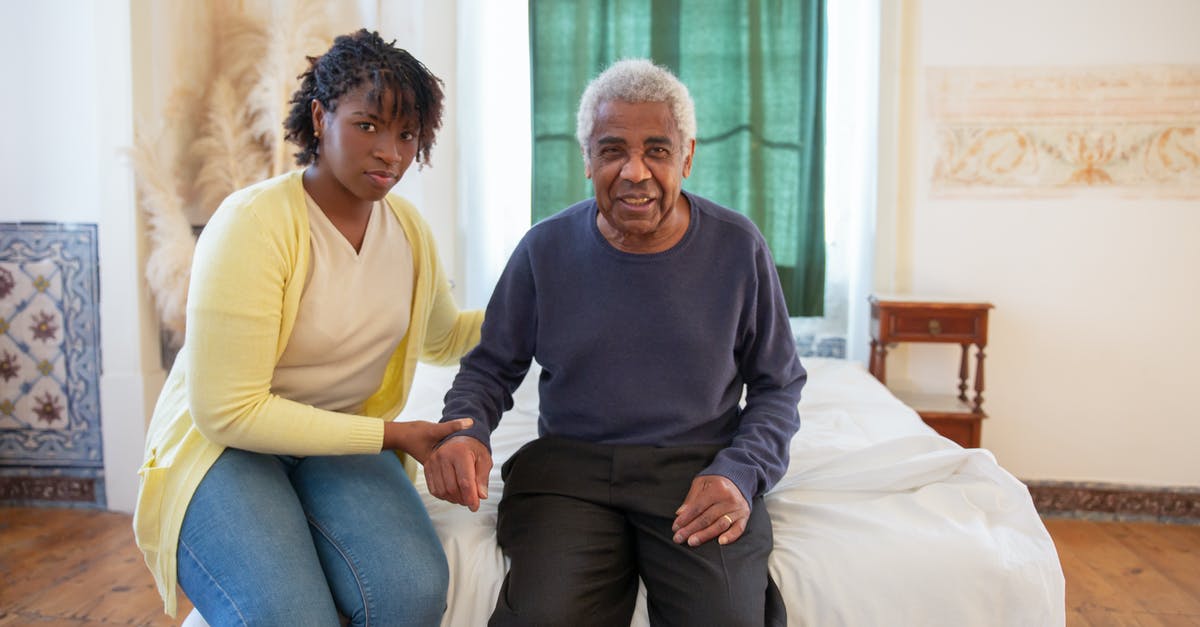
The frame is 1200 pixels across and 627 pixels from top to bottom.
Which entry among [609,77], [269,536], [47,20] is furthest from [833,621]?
[47,20]

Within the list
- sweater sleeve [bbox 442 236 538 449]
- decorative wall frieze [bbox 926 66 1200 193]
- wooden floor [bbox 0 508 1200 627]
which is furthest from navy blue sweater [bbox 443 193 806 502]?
decorative wall frieze [bbox 926 66 1200 193]

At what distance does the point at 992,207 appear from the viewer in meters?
3.17

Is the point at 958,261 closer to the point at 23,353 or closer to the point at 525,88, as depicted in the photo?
the point at 525,88

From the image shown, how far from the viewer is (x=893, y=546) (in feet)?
4.65

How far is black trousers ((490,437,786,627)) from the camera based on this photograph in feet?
4.21

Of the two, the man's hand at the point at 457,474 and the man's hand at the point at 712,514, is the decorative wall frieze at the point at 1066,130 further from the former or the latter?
the man's hand at the point at 457,474

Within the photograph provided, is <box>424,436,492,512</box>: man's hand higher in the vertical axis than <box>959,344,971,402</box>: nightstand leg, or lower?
higher

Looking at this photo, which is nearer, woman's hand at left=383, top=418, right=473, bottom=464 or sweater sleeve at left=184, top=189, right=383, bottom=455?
sweater sleeve at left=184, top=189, right=383, bottom=455

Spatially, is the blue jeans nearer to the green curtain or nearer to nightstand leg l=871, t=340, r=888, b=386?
nightstand leg l=871, t=340, r=888, b=386

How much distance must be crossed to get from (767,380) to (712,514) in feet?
1.15

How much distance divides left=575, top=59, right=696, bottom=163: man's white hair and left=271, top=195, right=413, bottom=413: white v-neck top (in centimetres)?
41

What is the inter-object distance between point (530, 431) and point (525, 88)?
176 cm

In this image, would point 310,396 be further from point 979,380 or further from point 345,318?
point 979,380

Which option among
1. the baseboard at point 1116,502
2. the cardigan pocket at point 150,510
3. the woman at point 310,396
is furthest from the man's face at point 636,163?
the baseboard at point 1116,502
